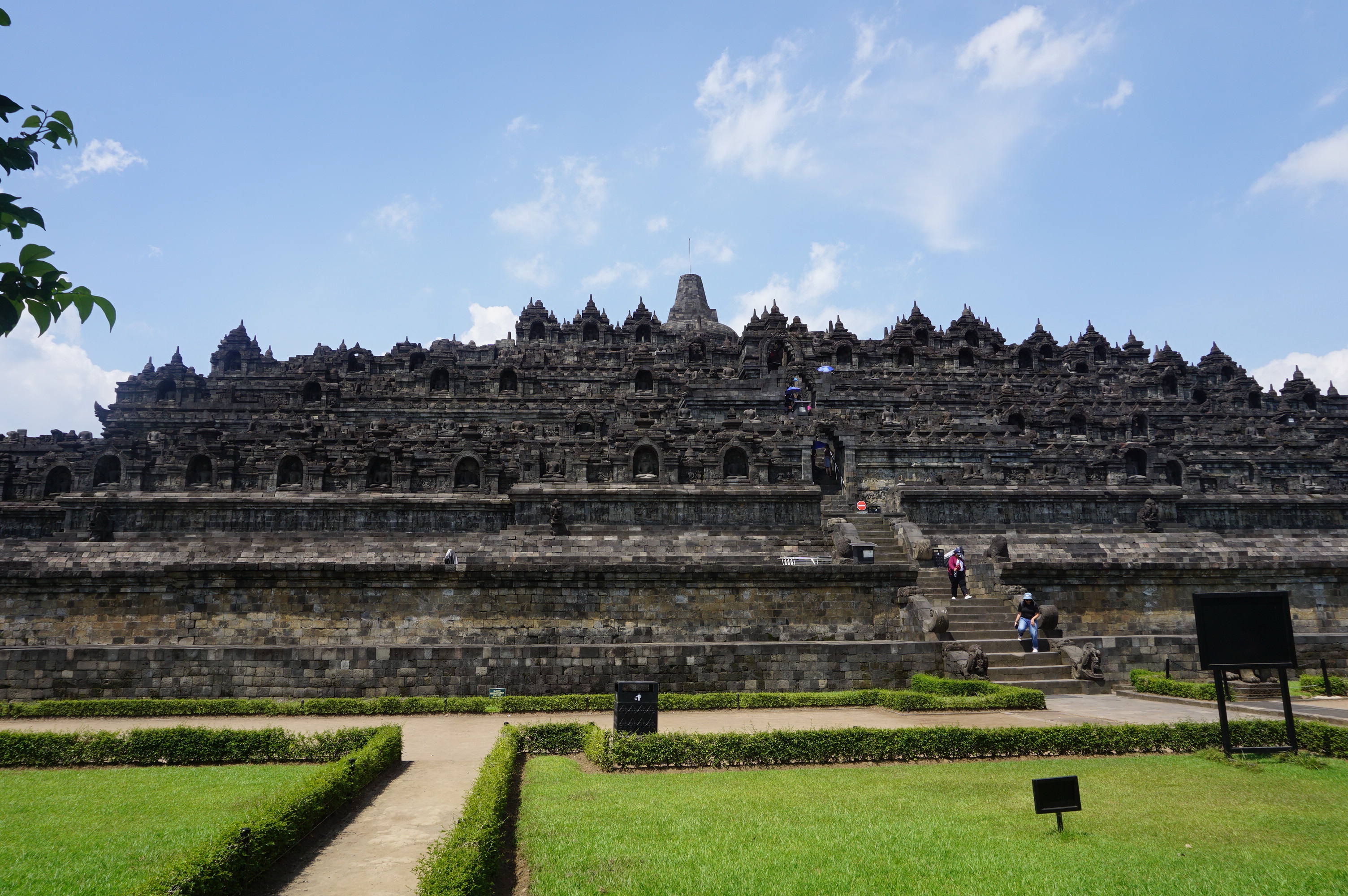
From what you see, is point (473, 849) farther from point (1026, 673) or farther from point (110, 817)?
point (1026, 673)

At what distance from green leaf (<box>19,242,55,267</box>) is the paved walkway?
531 cm

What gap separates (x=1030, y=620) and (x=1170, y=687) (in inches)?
133

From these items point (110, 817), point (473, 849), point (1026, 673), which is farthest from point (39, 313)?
point (1026, 673)

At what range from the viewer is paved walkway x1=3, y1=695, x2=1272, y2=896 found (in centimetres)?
702

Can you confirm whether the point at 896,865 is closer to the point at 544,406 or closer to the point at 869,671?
the point at 869,671

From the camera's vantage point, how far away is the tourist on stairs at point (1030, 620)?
18.4 m

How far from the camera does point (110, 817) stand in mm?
8195

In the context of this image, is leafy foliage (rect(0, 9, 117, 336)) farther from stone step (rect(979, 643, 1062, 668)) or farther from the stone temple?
stone step (rect(979, 643, 1062, 668))

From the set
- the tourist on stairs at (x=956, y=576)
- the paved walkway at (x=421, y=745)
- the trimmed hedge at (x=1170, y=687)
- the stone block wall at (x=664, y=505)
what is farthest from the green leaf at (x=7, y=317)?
the stone block wall at (x=664, y=505)

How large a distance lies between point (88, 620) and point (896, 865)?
68.8ft

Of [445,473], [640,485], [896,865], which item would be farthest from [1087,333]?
[896,865]

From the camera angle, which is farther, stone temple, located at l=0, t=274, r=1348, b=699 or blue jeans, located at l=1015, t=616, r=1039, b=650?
blue jeans, located at l=1015, t=616, r=1039, b=650

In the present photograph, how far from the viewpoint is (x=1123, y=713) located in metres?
14.1

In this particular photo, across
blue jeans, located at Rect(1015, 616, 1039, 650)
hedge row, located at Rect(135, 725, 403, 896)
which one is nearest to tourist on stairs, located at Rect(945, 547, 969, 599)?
blue jeans, located at Rect(1015, 616, 1039, 650)
